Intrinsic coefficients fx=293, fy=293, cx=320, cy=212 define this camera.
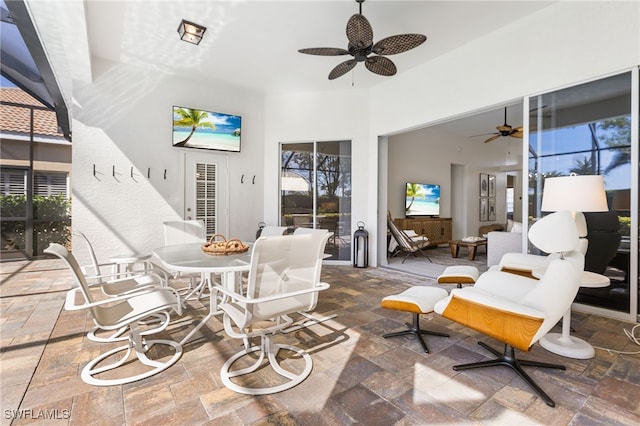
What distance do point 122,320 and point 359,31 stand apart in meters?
3.19

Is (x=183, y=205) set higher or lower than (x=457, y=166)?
lower

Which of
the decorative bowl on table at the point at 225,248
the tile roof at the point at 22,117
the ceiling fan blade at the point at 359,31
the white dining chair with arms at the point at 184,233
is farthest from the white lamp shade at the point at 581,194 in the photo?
the tile roof at the point at 22,117

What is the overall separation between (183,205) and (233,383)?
394cm

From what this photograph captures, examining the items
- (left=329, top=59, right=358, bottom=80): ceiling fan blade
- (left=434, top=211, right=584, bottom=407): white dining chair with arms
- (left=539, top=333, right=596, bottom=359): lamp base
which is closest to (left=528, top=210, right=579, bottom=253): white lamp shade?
(left=434, top=211, right=584, bottom=407): white dining chair with arms

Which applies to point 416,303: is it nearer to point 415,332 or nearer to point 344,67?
point 415,332

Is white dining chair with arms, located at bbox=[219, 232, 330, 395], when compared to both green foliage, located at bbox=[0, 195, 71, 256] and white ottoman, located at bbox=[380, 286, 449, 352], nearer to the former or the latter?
white ottoman, located at bbox=[380, 286, 449, 352]

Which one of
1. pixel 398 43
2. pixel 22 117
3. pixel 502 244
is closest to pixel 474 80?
pixel 398 43

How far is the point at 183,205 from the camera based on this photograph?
16.9 feet

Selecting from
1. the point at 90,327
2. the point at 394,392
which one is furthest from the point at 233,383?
the point at 90,327

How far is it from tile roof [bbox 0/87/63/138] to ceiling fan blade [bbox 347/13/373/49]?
5077 millimetres

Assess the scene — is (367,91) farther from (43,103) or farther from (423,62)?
(43,103)

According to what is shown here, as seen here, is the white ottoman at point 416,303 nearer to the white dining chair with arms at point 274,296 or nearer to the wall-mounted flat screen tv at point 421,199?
the white dining chair with arms at point 274,296

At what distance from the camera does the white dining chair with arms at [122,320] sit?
177 centimetres

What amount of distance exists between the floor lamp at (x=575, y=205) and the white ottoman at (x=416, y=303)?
847 mm
